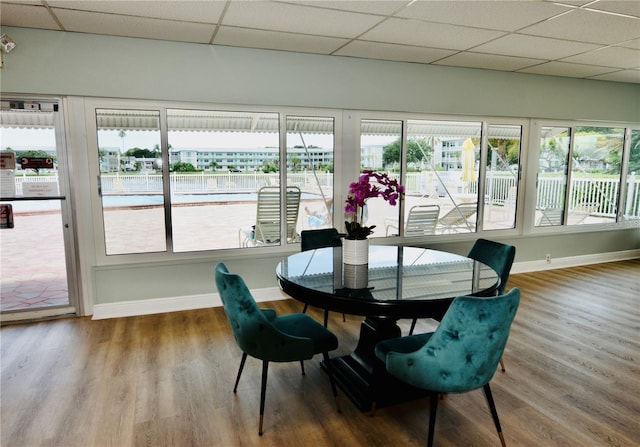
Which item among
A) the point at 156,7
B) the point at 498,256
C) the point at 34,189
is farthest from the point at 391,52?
the point at 34,189

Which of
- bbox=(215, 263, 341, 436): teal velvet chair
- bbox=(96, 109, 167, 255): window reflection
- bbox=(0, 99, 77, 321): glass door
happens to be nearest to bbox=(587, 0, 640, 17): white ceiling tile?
bbox=(215, 263, 341, 436): teal velvet chair

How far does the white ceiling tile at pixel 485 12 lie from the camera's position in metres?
2.90

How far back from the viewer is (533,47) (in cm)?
396

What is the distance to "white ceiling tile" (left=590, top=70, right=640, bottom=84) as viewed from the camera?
509 cm

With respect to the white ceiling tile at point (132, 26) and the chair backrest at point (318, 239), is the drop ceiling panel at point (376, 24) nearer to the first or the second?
the white ceiling tile at point (132, 26)

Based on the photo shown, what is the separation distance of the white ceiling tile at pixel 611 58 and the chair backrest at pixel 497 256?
2637 millimetres

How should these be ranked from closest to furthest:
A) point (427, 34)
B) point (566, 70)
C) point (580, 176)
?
point (427, 34), point (566, 70), point (580, 176)

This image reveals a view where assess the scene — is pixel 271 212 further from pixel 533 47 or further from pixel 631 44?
pixel 631 44

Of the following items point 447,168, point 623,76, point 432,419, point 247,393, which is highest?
point 623,76

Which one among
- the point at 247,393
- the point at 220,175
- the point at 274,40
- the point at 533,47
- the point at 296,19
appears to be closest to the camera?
the point at 247,393

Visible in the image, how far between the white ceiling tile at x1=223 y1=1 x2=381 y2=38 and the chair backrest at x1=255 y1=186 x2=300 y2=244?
1.62 meters

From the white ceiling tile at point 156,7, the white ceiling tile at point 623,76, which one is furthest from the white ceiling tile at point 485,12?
the white ceiling tile at point 623,76

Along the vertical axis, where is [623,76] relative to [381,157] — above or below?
above

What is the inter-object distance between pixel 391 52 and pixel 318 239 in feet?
6.89
